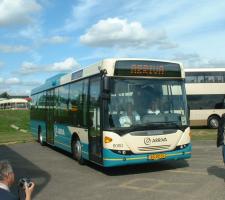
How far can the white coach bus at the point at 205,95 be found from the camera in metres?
31.9

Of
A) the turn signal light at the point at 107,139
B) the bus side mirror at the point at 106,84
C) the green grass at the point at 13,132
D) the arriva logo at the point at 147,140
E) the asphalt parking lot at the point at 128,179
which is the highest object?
the bus side mirror at the point at 106,84

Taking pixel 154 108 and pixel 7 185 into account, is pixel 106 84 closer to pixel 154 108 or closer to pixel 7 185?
pixel 154 108

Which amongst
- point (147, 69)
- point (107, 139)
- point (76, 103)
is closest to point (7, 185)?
point (107, 139)

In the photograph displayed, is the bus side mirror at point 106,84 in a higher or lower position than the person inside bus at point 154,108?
higher

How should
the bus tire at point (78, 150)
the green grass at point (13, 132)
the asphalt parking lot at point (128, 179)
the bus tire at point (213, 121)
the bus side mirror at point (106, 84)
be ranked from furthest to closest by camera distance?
the bus tire at point (213, 121) → the green grass at point (13, 132) → the bus tire at point (78, 150) → the bus side mirror at point (106, 84) → the asphalt parking lot at point (128, 179)

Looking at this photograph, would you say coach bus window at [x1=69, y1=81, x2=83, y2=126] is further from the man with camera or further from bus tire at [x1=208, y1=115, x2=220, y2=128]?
bus tire at [x1=208, y1=115, x2=220, y2=128]

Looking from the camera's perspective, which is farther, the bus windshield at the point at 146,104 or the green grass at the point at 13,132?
the green grass at the point at 13,132

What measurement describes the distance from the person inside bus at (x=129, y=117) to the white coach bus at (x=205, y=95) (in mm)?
20435

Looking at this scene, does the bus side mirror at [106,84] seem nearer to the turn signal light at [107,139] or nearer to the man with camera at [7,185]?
the turn signal light at [107,139]

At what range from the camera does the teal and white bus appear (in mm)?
11508

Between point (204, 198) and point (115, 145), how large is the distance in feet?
10.6

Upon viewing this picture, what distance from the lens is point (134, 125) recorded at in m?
11.6

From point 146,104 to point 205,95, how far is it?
20981mm

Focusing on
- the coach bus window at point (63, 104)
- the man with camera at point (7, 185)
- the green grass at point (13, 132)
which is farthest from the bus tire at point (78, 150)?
the green grass at point (13, 132)
